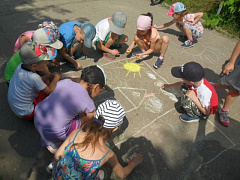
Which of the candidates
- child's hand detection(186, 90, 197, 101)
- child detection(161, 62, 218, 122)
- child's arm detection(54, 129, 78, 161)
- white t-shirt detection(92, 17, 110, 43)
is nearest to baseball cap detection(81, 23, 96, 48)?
white t-shirt detection(92, 17, 110, 43)

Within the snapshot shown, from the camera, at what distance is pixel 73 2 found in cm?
588

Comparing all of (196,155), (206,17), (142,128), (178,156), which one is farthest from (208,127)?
(206,17)

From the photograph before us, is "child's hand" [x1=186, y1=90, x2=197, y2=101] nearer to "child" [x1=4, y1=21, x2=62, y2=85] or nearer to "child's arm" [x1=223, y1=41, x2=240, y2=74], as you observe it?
"child's arm" [x1=223, y1=41, x2=240, y2=74]

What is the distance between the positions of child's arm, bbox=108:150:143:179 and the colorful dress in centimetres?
13

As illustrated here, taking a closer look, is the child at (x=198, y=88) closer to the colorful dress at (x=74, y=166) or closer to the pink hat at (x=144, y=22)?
the pink hat at (x=144, y=22)

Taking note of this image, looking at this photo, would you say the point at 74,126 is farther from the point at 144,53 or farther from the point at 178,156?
the point at 144,53

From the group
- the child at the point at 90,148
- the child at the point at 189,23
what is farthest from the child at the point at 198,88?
the child at the point at 189,23

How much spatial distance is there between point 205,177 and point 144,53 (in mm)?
2428

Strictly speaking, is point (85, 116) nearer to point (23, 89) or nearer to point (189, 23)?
point (23, 89)

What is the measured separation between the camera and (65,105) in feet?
6.40

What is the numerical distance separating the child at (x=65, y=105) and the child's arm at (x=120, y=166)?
1.74 ft

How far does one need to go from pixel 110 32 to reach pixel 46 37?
1316 millimetres

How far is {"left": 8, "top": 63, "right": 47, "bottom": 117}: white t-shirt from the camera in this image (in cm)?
220

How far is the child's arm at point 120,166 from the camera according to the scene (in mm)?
1777
